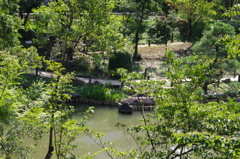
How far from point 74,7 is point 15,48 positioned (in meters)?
3.51

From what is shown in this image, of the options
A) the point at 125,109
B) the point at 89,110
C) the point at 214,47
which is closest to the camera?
the point at 89,110

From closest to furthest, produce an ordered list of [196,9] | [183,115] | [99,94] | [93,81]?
[183,115] < [99,94] < [93,81] < [196,9]

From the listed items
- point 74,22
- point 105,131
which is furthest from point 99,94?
point 74,22

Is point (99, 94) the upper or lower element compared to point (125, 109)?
upper

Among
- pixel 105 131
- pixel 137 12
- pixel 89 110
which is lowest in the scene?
pixel 105 131

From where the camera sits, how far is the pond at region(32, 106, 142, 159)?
1080cm

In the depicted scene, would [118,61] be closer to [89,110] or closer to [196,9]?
[196,9]

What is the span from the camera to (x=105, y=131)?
1300 centimetres

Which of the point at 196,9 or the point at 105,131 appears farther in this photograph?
the point at 196,9

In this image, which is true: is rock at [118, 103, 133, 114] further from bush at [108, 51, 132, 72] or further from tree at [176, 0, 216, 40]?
tree at [176, 0, 216, 40]

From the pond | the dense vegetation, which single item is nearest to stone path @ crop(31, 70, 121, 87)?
the pond

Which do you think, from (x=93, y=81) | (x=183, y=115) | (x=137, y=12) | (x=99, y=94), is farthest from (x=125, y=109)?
(x=137, y=12)

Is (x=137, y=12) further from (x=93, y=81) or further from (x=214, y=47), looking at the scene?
(x=214, y=47)

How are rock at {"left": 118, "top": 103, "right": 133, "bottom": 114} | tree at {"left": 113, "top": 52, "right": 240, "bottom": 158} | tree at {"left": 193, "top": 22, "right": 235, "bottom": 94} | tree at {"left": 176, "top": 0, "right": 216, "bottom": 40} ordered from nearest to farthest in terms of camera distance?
tree at {"left": 113, "top": 52, "right": 240, "bottom": 158}, rock at {"left": 118, "top": 103, "right": 133, "bottom": 114}, tree at {"left": 193, "top": 22, "right": 235, "bottom": 94}, tree at {"left": 176, "top": 0, "right": 216, "bottom": 40}
